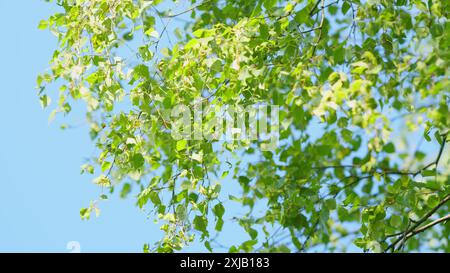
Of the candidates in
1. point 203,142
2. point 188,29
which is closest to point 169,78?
point 203,142

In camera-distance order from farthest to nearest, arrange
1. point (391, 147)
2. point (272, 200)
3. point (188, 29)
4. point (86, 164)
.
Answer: point (188, 29), point (272, 200), point (86, 164), point (391, 147)

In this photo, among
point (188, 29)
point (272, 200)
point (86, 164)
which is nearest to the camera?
point (86, 164)

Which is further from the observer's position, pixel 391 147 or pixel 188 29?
pixel 188 29

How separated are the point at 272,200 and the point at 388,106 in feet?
4.67

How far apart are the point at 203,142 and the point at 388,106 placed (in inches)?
38.7

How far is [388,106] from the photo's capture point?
4258 mm
